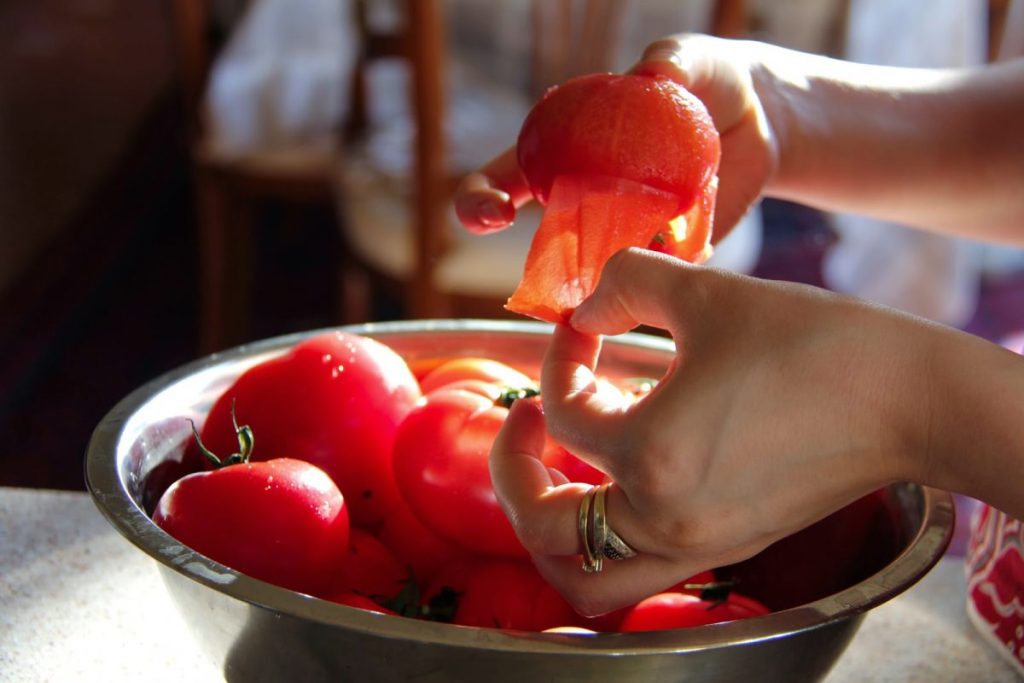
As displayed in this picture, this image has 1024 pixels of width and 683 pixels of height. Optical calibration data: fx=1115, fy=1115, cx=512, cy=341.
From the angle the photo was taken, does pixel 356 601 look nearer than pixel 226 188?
Yes

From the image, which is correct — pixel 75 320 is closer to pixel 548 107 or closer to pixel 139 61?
pixel 139 61

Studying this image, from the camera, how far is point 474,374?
610mm

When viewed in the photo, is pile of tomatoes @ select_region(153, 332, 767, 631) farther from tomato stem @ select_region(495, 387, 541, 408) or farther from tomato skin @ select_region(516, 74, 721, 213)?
tomato skin @ select_region(516, 74, 721, 213)

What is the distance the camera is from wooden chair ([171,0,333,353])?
199 cm

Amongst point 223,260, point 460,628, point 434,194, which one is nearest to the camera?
point 460,628

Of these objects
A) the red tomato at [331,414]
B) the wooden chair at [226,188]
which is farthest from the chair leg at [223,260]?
the red tomato at [331,414]

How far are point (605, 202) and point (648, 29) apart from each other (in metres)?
1.83

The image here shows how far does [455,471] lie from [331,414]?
0.27 feet

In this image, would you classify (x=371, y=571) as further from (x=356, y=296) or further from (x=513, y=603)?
(x=356, y=296)

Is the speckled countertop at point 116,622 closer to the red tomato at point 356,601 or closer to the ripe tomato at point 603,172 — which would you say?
the red tomato at point 356,601

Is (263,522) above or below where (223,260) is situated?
above

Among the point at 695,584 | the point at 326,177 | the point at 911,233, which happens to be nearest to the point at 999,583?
the point at 695,584

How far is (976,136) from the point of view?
0.75 metres

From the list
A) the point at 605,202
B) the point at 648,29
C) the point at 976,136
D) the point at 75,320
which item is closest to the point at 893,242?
the point at 648,29
